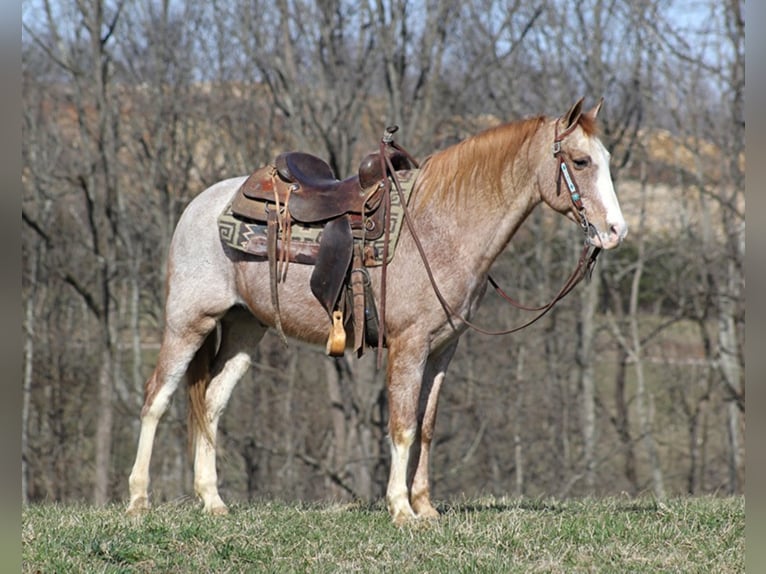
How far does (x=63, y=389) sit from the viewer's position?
20.1 meters

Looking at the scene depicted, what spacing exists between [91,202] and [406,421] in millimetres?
11745

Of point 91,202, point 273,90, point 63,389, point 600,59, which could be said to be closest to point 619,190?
A: point 600,59

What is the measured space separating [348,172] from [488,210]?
9.44 m

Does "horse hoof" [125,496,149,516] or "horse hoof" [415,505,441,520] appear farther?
"horse hoof" [125,496,149,516]

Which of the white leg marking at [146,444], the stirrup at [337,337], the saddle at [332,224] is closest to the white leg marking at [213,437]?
the white leg marking at [146,444]

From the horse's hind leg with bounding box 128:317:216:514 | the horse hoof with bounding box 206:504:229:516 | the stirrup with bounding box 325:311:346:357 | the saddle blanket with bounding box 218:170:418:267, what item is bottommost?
the horse hoof with bounding box 206:504:229:516

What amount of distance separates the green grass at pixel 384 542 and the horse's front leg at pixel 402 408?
0.58 ft

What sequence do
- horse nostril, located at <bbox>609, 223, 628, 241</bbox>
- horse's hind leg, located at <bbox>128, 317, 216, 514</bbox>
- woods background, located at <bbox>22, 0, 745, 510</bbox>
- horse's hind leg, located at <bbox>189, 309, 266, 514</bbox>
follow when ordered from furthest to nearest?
woods background, located at <bbox>22, 0, 745, 510</bbox> → horse's hind leg, located at <bbox>189, 309, 266, 514</bbox> → horse's hind leg, located at <bbox>128, 317, 216, 514</bbox> → horse nostril, located at <bbox>609, 223, 628, 241</bbox>

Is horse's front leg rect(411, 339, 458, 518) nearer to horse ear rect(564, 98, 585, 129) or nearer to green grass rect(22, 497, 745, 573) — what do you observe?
green grass rect(22, 497, 745, 573)

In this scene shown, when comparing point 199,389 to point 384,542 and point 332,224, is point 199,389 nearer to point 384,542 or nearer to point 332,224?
point 332,224

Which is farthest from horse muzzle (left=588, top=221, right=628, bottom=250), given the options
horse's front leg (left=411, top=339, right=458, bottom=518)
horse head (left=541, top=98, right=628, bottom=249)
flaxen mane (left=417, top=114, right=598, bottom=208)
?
horse's front leg (left=411, top=339, right=458, bottom=518)

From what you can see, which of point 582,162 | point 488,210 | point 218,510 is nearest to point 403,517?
point 218,510

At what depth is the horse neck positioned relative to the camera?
5863mm

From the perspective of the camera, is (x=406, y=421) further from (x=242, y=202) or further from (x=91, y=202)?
(x=91, y=202)
